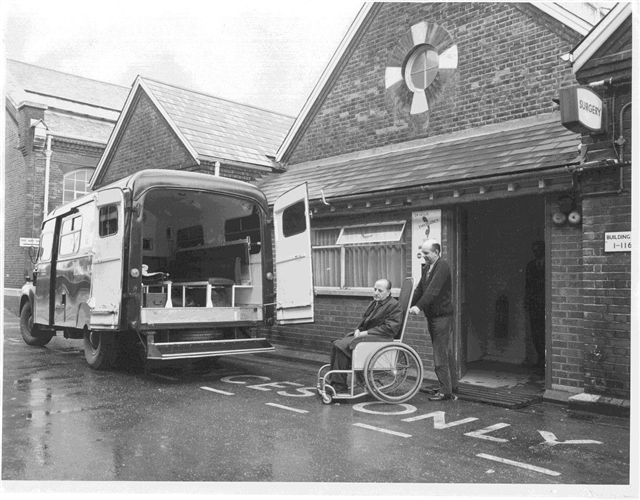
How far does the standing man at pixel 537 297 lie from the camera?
932 cm

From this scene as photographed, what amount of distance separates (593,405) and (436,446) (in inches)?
83.8

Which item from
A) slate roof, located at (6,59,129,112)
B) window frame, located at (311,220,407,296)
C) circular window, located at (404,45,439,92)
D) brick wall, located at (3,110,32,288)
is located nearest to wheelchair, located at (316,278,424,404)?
window frame, located at (311,220,407,296)

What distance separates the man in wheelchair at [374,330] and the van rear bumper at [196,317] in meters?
1.92

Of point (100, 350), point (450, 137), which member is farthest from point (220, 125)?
point (100, 350)

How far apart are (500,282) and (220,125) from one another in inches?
318

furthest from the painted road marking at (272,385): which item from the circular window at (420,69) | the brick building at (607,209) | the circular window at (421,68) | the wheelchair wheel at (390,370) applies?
the circular window at (421,68)

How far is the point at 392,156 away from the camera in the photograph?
10.1 m

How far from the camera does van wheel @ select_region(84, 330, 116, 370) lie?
336 inches

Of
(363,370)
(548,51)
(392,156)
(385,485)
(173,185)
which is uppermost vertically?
(548,51)

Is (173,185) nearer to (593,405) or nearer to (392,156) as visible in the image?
(392,156)

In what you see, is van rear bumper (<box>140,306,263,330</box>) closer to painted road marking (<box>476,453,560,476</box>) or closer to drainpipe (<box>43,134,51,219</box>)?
painted road marking (<box>476,453,560,476</box>)

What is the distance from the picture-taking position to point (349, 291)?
9.82 metres

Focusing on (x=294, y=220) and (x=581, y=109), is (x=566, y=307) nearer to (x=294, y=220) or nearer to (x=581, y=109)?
(x=581, y=109)

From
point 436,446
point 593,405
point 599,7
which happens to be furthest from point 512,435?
point 599,7
